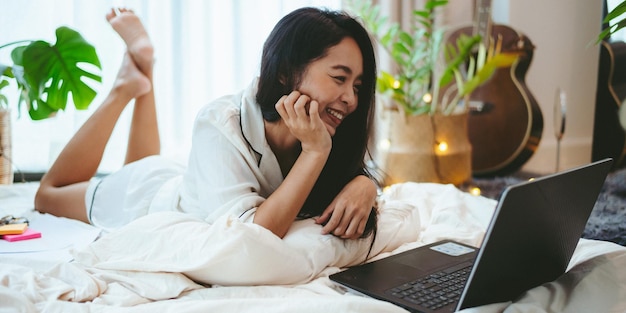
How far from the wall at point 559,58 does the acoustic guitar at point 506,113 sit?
377 mm

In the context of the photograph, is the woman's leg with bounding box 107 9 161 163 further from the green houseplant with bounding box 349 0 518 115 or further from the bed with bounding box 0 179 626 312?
the green houseplant with bounding box 349 0 518 115

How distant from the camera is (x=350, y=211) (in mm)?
1136

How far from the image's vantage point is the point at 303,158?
3.74 feet

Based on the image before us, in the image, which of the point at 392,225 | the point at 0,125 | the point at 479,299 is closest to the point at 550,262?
the point at 479,299

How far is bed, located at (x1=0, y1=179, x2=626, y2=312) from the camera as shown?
32.3 inches

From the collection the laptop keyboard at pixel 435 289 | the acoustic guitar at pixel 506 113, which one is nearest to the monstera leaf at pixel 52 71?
the laptop keyboard at pixel 435 289

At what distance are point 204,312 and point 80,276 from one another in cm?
28

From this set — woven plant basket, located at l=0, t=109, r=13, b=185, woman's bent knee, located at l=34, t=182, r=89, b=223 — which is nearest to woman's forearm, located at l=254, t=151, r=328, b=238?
woman's bent knee, located at l=34, t=182, r=89, b=223

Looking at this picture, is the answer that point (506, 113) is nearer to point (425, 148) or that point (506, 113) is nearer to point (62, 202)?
point (425, 148)

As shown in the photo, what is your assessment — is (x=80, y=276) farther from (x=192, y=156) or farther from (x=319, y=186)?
(x=319, y=186)

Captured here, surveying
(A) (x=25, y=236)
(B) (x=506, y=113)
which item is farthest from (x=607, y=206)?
(A) (x=25, y=236)

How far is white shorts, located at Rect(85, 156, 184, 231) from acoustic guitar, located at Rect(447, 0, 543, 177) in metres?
1.71

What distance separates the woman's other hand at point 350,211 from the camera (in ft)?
3.66

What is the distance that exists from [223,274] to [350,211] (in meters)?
0.29
